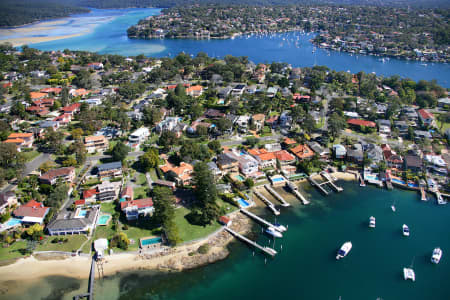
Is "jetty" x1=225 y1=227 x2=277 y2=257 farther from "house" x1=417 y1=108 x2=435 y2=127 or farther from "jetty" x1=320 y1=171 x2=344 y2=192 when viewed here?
"house" x1=417 y1=108 x2=435 y2=127

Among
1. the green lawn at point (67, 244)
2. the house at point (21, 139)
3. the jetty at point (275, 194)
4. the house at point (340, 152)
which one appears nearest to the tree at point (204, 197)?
the jetty at point (275, 194)

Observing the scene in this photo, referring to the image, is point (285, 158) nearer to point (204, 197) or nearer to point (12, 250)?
point (204, 197)

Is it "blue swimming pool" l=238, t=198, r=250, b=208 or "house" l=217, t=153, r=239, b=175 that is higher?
"house" l=217, t=153, r=239, b=175

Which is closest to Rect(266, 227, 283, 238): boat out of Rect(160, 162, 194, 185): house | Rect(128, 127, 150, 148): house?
Rect(160, 162, 194, 185): house

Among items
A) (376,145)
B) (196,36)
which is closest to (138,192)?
(376,145)

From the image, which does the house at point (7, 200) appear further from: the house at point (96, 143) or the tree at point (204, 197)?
the tree at point (204, 197)

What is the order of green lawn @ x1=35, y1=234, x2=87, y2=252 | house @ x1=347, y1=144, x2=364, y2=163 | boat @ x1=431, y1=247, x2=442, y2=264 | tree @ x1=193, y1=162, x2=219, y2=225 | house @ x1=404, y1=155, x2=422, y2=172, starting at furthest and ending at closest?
1. house @ x1=347, y1=144, x2=364, y2=163
2. house @ x1=404, y1=155, x2=422, y2=172
3. tree @ x1=193, y1=162, x2=219, y2=225
4. boat @ x1=431, y1=247, x2=442, y2=264
5. green lawn @ x1=35, y1=234, x2=87, y2=252
